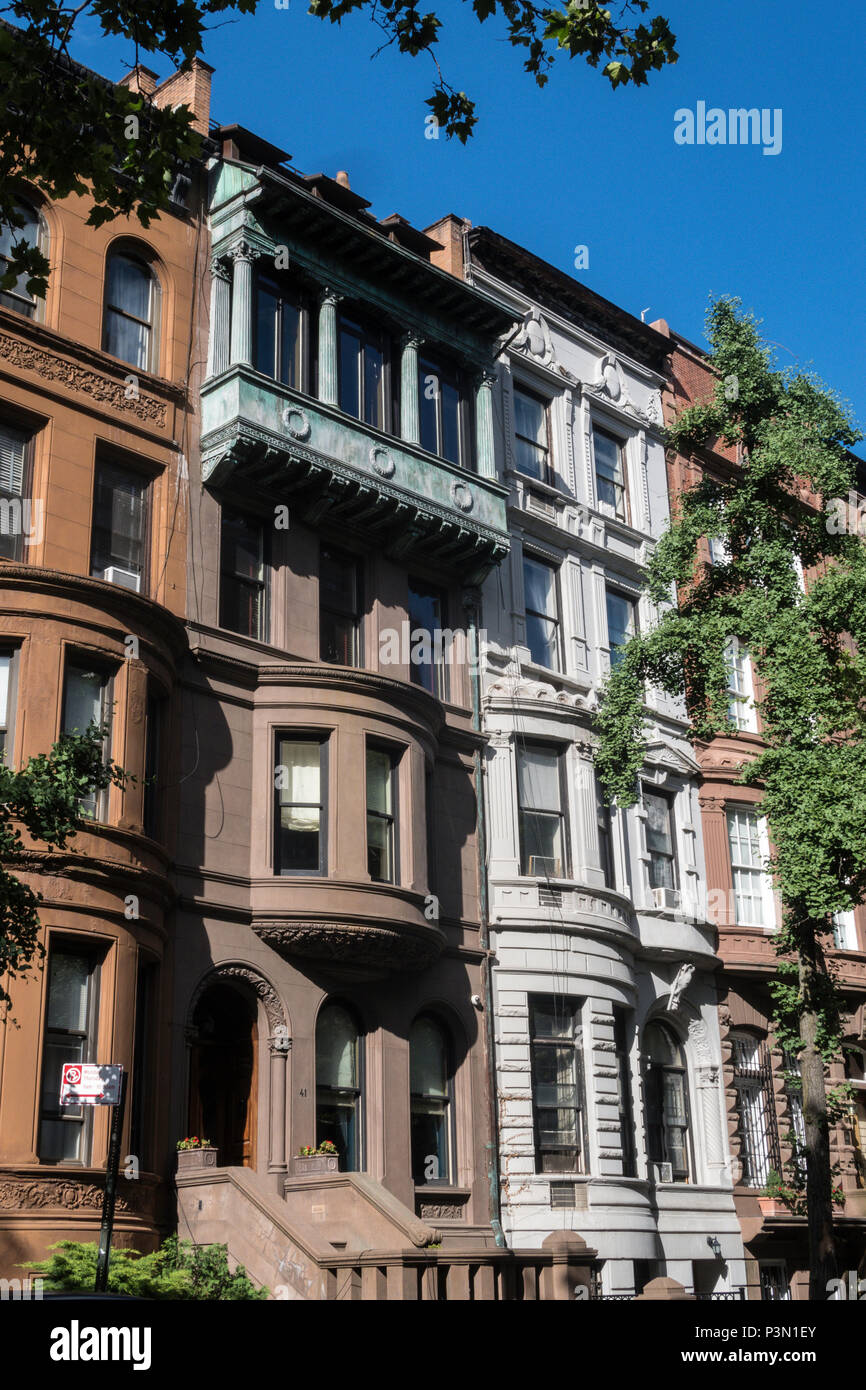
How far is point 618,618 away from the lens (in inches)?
1325

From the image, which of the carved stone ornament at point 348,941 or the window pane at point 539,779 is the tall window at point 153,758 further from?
the window pane at point 539,779

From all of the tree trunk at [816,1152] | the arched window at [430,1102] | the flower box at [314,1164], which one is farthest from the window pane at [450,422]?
the flower box at [314,1164]

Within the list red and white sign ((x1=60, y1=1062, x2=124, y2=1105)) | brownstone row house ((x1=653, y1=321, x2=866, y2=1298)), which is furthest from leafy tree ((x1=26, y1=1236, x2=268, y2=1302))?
brownstone row house ((x1=653, y1=321, x2=866, y2=1298))

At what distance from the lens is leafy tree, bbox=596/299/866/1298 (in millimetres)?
24625

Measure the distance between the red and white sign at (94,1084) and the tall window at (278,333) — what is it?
14.6 meters

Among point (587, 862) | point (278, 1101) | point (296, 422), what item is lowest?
point (278, 1101)

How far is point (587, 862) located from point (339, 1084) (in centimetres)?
725

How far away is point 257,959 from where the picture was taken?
75.8ft

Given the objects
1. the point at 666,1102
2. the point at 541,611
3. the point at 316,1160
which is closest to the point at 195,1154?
the point at 316,1160

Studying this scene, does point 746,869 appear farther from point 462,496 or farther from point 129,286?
point 129,286

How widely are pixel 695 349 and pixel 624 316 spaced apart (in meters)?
3.85

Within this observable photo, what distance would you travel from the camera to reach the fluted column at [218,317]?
25.8 m

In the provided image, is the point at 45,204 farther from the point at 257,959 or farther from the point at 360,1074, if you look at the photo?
the point at 360,1074
